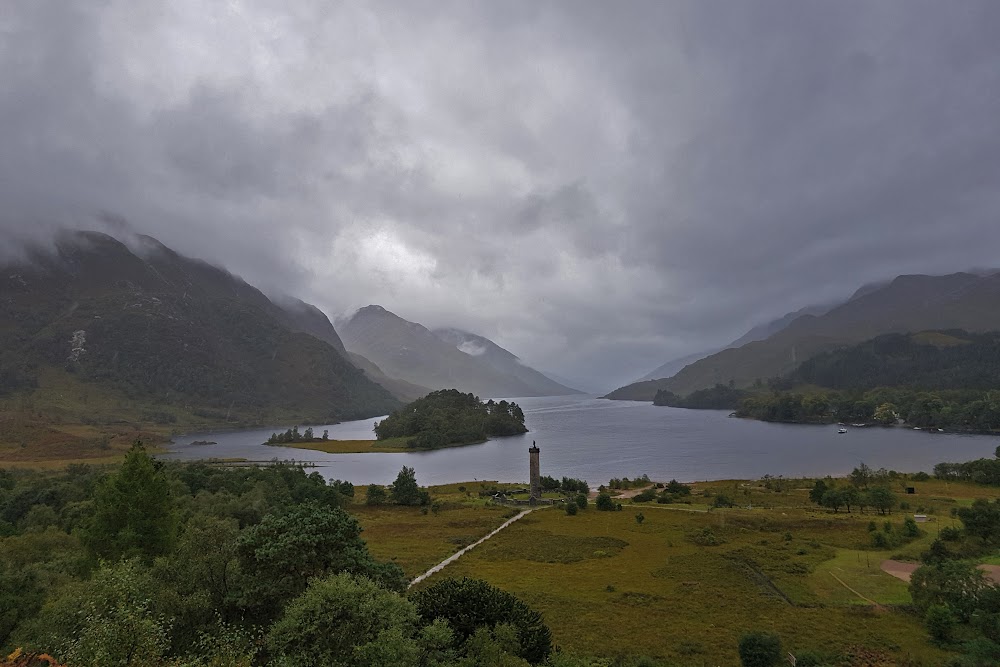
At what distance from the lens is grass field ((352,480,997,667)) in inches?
1208

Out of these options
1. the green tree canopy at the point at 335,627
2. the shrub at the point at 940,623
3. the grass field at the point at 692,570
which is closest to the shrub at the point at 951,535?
the grass field at the point at 692,570

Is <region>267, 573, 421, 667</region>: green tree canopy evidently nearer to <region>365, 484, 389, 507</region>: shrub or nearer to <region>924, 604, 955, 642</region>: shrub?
<region>924, 604, 955, 642</region>: shrub

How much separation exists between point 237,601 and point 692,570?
3696 centimetres

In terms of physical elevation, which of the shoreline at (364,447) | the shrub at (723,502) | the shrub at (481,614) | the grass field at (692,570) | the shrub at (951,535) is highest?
the shoreline at (364,447)

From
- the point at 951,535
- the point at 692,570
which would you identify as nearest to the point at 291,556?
the point at 692,570

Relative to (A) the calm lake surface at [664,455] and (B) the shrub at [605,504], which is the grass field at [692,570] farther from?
(A) the calm lake surface at [664,455]

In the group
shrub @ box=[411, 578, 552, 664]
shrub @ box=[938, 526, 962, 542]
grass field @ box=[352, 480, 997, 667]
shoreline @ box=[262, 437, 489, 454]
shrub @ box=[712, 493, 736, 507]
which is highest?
shoreline @ box=[262, 437, 489, 454]

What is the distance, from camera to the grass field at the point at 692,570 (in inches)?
1208

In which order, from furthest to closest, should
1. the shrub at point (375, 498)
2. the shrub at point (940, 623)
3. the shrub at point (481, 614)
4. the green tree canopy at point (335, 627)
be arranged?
the shrub at point (375, 498) → the shrub at point (940, 623) → the shrub at point (481, 614) → the green tree canopy at point (335, 627)

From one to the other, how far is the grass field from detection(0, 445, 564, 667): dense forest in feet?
28.5

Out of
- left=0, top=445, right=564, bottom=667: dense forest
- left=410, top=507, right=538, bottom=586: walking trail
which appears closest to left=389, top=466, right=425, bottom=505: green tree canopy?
left=410, top=507, right=538, bottom=586: walking trail

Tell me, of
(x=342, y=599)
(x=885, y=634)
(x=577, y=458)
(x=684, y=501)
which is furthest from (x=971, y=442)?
(x=342, y=599)

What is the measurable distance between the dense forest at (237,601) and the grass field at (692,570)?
869 centimetres

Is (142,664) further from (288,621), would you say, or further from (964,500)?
(964,500)
